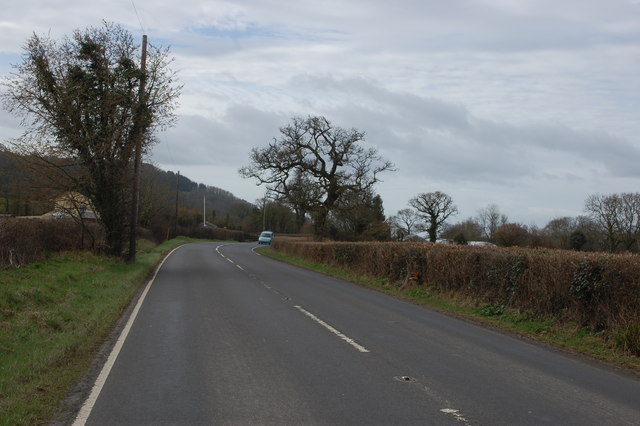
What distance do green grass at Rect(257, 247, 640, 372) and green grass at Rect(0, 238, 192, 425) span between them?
26.9 feet

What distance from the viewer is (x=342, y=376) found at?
23.2 feet

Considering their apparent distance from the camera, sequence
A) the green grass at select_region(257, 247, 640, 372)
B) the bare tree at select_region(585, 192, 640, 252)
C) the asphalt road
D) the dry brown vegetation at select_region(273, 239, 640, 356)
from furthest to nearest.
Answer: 1. the bare tree at select_region(585, 192, 640, 252)
2. the dry brown vegetation at select_region(273, 239, 640, 356)
3. the green grass at select_region(257, 247, 640, 372)
4. the asphalt road

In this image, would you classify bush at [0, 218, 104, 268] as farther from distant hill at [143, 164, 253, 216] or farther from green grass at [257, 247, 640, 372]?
distant hill at [143, 164, 253, 216]

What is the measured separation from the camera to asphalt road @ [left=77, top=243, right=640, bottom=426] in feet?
18.5

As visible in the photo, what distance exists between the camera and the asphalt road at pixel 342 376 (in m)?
5.62

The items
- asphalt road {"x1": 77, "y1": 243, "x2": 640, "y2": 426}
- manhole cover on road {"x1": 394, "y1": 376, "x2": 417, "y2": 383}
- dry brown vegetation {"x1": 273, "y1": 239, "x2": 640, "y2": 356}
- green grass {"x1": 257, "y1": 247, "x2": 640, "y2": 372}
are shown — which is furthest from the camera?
dry brown vegetation {"x1": 273, "y1": 239, "x2": 640, "y2": 356}

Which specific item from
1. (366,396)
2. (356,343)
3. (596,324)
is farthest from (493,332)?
(366,396)

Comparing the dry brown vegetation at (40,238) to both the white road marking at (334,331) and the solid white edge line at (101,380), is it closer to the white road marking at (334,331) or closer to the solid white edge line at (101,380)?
the solid white edge line at (101,380)

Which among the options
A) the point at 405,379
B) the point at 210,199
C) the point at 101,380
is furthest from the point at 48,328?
the point at 210,199

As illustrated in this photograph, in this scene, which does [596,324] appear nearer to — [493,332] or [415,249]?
[493,332]

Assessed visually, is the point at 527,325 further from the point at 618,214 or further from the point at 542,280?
the point at 618,214

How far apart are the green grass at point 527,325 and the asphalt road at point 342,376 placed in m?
0.69

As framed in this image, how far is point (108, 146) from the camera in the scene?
24.2 meters

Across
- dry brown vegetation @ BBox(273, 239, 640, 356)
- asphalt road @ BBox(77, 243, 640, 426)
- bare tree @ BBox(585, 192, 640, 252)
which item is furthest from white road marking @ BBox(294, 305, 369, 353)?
bare tree @ BBox(585, 192, 640, 252)
